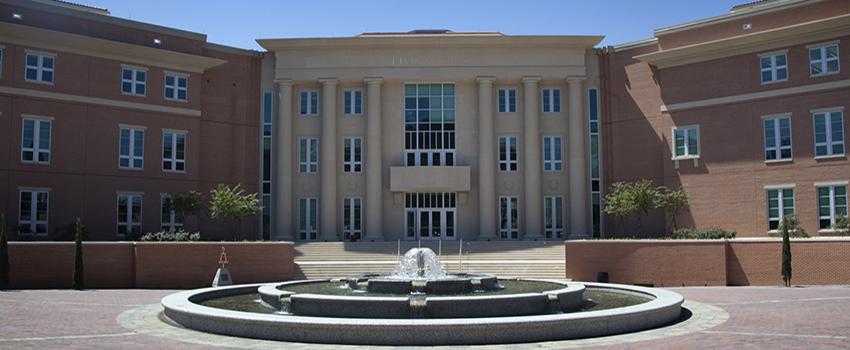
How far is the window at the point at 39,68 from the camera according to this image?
3781 cm

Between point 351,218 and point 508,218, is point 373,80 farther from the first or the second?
point 508,218

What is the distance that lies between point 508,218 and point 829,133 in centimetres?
1779

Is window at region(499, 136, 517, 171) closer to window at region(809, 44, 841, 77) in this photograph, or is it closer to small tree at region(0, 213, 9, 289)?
window at region(809, 44, 841, 77)

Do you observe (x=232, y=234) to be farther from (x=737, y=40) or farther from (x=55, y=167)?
(x=737, y=40)

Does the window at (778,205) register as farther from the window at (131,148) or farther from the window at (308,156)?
the window at (131,148)

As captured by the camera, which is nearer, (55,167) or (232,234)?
(55,167)

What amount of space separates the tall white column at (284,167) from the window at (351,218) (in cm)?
310

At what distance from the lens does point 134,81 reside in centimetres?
4141

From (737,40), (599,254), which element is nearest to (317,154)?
(599,254)

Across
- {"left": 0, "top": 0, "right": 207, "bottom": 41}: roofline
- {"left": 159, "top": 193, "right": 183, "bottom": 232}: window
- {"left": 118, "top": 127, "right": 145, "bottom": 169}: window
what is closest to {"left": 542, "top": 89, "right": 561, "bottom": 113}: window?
{"left": 0, "top": 0, "right": 207, "bottom": 41}: roofline

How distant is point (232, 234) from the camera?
148 ft

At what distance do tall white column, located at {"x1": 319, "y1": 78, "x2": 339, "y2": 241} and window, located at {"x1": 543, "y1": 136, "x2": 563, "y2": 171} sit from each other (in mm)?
12613

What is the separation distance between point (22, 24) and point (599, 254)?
96.3ft

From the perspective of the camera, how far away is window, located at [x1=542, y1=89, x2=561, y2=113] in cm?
4712
